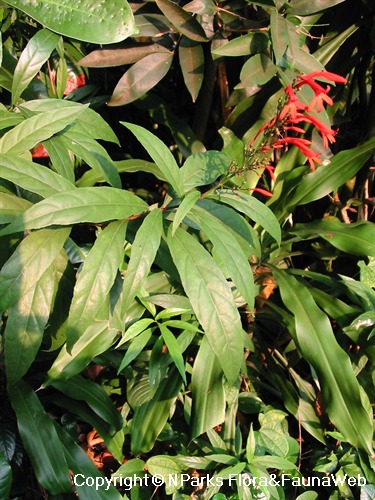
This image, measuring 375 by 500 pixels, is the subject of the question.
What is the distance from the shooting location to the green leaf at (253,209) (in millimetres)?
1111

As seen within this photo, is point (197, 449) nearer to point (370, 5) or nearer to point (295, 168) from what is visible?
point (295, 168)

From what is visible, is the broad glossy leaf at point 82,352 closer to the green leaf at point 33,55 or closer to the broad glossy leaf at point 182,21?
the green leaf at point 33,55

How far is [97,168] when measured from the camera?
113 centimetres

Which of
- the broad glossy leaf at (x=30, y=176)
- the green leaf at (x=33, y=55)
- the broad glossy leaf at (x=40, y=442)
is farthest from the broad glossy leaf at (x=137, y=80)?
the broad glossy leaf at (x=40, y=442)

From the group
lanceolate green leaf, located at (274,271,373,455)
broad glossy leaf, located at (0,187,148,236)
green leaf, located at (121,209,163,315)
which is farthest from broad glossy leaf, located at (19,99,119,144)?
lanceolate green leaf, located at (274,271,373,455)

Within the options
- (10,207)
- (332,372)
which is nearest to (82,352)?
(10,207)

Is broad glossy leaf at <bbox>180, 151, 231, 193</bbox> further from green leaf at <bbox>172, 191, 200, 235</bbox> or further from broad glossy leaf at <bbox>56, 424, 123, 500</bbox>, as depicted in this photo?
broad glossy leaf at <bbox>56, 424, 123, 500</bbox>

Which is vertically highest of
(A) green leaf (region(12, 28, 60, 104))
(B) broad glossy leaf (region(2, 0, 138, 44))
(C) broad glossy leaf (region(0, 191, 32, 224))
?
(B) broad glossy leaf (region(2, 0, 138, 44))

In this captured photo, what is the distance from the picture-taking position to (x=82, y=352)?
129 centimetres

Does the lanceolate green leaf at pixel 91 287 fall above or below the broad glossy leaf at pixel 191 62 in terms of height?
below

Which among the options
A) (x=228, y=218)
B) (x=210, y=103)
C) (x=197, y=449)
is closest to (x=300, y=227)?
(x=210, y=103)

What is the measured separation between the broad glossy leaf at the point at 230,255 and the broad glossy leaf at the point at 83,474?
27.0 inches

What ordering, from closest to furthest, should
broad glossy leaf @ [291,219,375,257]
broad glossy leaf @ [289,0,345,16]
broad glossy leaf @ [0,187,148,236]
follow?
broad glossy leaf @ [0,187,148,236] < broad glossy leaf @ [289,0,345,16] < broad glossy leaf @ [291,219,375,257]

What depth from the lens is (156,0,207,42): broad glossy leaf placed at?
1343 millimetres
